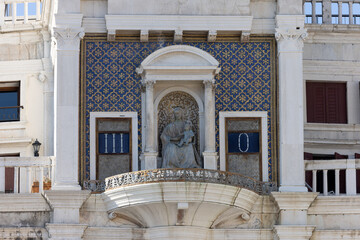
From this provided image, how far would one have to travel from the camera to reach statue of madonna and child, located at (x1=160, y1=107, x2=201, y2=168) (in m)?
27.5

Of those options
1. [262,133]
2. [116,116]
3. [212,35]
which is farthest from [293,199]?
[116,116]

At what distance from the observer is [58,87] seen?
2773cm

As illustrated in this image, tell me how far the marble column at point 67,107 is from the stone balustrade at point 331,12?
19.1 feet

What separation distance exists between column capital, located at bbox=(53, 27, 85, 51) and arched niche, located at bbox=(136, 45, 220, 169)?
141 cm

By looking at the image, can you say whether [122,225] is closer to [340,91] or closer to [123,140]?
[123,140]

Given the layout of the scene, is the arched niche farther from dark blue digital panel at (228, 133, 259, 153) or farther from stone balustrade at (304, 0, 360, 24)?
stone balustrade at (304, 0, 360, 24)

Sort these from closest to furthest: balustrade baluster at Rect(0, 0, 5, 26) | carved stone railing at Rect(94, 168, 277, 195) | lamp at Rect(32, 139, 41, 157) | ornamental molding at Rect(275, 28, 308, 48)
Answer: carved stone railing at Rect(94, 168, 277, 195), ornamental molding at Rect(275, 28, 308, 48), lamp at Rect(32, 139, 41, 157), balustrade baluster at Rect(0, 0, 5, 26)

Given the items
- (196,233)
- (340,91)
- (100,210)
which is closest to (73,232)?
(100,210)

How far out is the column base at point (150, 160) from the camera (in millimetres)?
27422

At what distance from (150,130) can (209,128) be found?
124 centimetres

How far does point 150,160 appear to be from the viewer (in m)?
27.5

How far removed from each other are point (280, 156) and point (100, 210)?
3.97 m

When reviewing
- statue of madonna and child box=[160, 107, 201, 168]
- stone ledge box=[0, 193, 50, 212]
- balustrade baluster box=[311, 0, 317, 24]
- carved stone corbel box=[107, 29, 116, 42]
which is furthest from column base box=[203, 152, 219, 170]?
balustrade baluster box=[311, 0, 317, 24]

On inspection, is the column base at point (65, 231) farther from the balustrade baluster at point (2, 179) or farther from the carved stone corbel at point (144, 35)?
the carved stone corbel at point (144, 35)
